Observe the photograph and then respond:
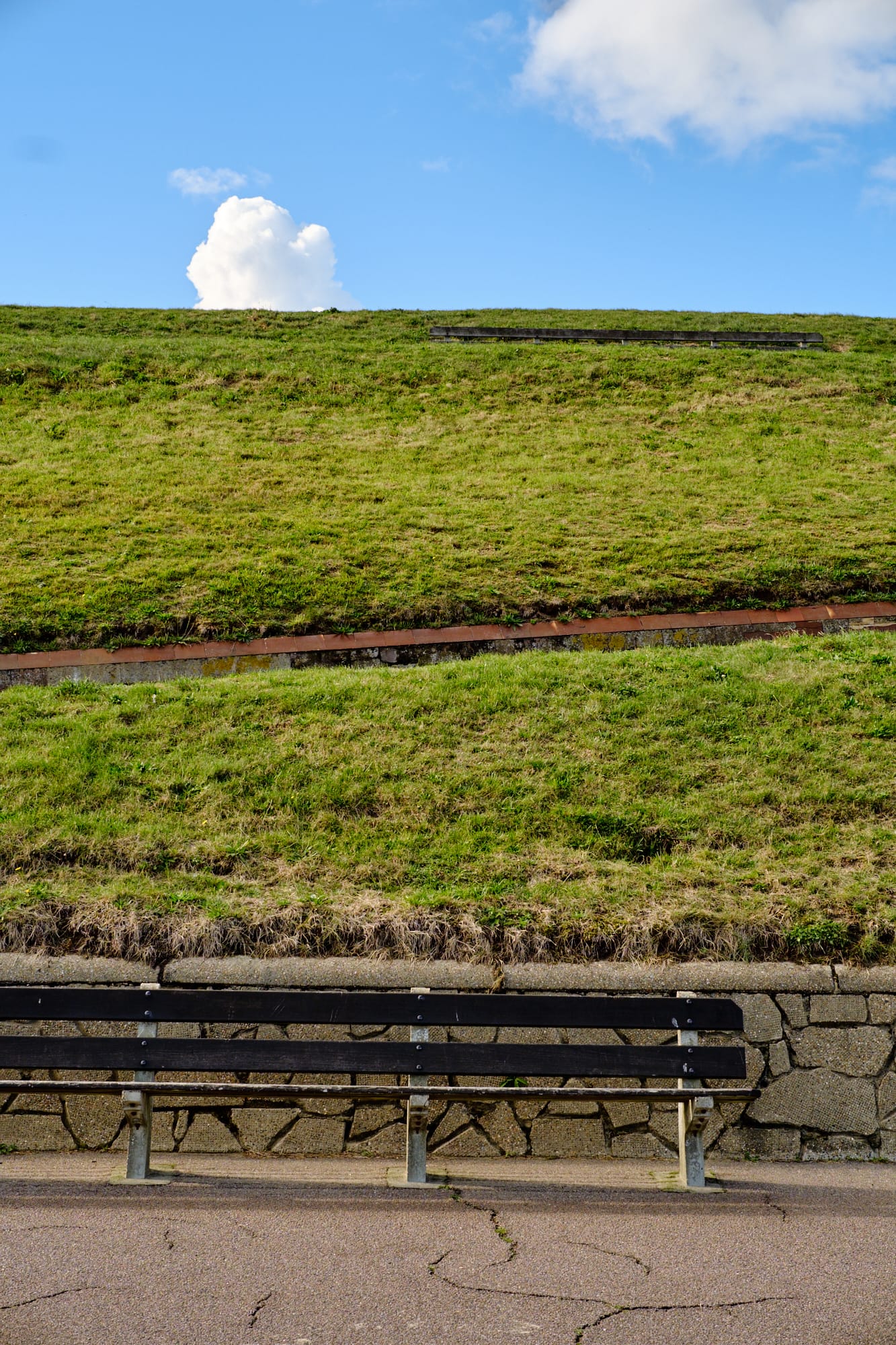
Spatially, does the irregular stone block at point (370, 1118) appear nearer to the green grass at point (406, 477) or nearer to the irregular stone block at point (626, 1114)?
the irregular stone block at point (626, 1114)

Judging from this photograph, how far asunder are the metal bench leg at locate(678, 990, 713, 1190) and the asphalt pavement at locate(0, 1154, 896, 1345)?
141 mm

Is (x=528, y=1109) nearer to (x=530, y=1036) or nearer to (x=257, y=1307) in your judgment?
(x=530, y=1036)

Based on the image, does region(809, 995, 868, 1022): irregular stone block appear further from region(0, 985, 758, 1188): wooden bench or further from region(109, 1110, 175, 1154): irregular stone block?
region(109, 1110, 175, 1154): irregular stone block

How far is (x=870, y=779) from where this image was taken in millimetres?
6867

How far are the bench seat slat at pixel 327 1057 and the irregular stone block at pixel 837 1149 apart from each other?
954 mm

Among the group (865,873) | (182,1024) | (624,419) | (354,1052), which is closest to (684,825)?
(865,873)

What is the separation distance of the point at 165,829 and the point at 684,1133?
11.4ft

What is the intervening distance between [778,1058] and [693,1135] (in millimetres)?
810

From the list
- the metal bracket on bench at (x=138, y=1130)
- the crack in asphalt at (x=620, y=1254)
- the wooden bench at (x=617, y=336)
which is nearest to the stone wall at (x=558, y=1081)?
the metal bracket on bench at (x=138, y=1130)

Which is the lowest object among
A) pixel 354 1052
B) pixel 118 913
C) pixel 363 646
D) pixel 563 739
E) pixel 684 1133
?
pixel 684 1133

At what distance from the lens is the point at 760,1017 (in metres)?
5.21

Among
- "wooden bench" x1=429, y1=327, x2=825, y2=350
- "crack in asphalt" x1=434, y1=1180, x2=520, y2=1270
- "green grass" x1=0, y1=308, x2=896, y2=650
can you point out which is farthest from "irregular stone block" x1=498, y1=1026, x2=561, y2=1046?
"wooden bench" x1=429, y1=327, x2=825, y2=350

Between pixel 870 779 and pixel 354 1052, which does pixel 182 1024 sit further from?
pixel 870 779

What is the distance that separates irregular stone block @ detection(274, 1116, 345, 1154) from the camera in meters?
5.01
